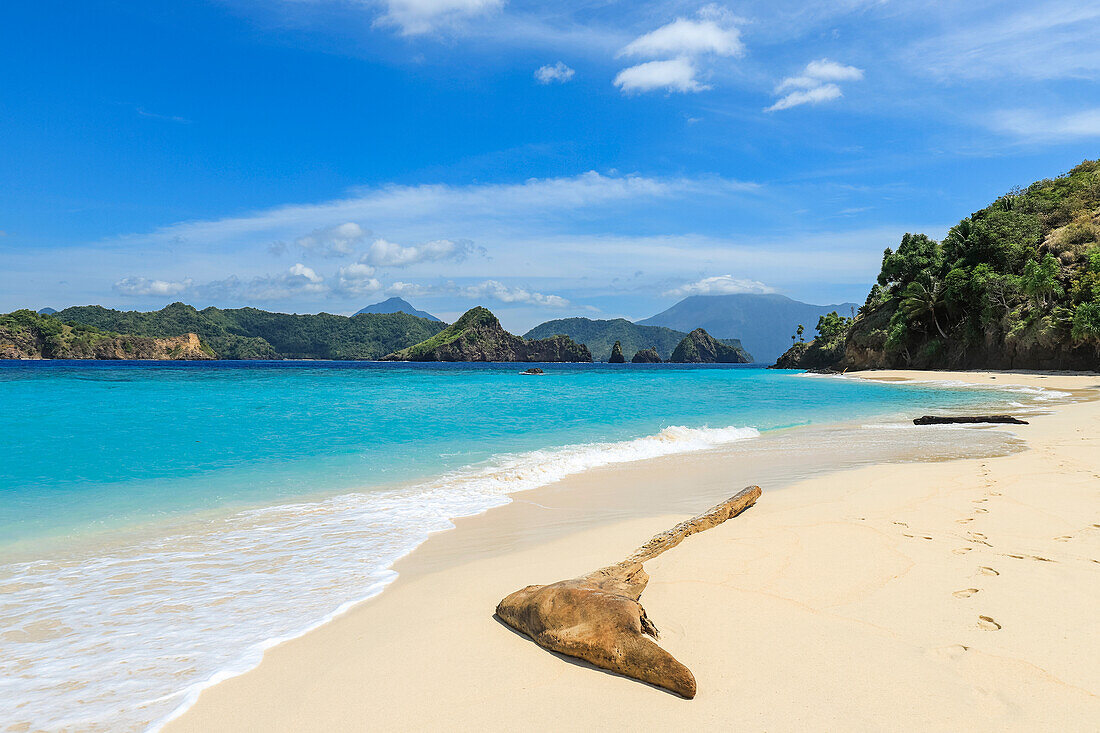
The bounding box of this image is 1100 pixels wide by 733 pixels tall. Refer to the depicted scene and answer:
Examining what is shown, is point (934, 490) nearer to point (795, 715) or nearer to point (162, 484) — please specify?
point (795, 715)

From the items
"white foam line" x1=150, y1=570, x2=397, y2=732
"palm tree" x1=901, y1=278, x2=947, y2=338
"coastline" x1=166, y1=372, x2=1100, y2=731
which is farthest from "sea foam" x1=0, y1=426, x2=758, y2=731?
"palm tree" x1=901, y1=278, x2=947, y2=338

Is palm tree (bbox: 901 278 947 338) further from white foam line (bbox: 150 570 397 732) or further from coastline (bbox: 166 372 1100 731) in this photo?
white foam line (bbox: 150 570 397 732)

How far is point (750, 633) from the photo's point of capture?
3344mm

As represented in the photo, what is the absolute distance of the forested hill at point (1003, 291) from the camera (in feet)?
135

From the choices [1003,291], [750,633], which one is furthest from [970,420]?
[1003,291]

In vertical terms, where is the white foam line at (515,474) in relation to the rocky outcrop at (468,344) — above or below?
below

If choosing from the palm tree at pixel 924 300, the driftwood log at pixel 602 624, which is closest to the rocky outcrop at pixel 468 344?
the palm tree at pixel 924 300

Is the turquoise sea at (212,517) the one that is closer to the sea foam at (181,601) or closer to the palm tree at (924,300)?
the sea foam at (181,601)

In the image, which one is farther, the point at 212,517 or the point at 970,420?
the point at 970,420

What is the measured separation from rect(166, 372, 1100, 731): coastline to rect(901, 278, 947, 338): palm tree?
63578 mm

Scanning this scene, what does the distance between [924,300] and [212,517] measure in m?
69.7

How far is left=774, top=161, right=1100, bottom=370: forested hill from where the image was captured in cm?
4119

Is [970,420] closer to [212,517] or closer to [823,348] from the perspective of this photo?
[212,517]

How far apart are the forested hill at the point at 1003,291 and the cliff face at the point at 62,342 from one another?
169047mm
